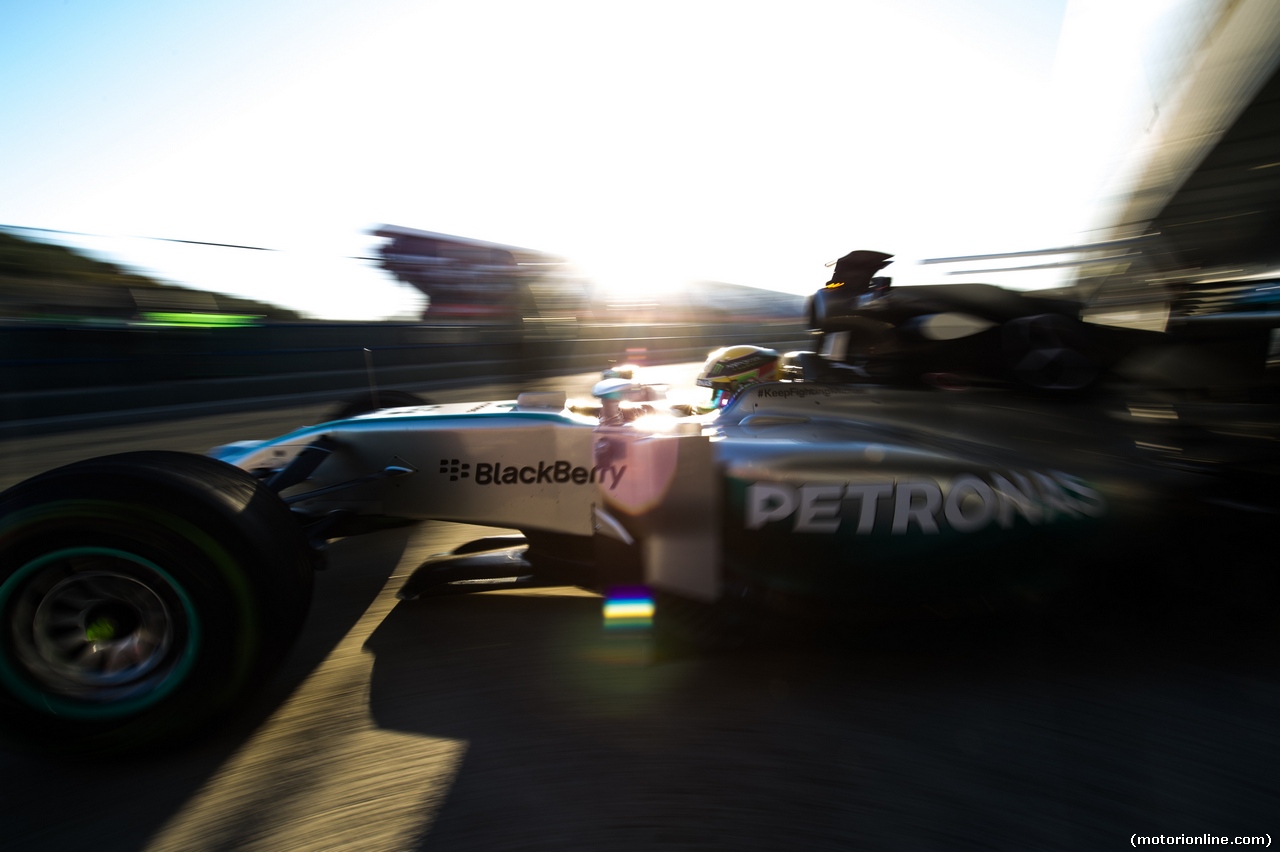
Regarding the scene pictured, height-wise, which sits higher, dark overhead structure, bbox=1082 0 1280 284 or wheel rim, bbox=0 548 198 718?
dark overhead structure, bbox=1082 0 1280 284

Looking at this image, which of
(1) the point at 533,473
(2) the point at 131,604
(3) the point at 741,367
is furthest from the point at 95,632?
(3) the point at 741,367

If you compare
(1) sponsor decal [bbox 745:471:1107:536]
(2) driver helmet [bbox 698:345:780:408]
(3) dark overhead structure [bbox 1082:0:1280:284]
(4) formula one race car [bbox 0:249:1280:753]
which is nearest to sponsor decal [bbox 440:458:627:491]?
(4) formula one race car [bbox 0:249:1280:753]

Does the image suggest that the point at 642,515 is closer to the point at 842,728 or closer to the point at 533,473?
the point at 533,473

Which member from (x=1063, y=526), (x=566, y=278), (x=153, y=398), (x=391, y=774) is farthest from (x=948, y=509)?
(x=566, y=278)

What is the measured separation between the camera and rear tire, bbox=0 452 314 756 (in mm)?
1516

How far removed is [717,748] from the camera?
1.60m

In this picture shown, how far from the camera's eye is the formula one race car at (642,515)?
1.54 m

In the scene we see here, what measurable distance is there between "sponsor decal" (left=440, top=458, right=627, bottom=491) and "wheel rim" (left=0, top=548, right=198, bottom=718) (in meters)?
0.89

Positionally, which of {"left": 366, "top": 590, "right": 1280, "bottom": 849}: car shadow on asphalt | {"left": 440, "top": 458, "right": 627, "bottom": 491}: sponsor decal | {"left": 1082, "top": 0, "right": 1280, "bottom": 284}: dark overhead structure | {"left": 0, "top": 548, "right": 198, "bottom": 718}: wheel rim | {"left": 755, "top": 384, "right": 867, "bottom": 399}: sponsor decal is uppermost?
{"left": 1082, "top": 0, "right": 1280, "bottom": 284}: dark overhead structure

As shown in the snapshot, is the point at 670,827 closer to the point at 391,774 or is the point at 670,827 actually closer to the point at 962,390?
the point at 391,774

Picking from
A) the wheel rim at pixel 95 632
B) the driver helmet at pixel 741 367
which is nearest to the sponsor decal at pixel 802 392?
the driver helmet at pixel 741 367

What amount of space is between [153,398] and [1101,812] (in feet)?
25.5

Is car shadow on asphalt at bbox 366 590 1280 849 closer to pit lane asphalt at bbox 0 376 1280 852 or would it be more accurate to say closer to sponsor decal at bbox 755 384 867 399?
pit lane asphalt at bbox 0 376 1280 852

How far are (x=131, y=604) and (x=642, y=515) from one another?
4.15 ft
